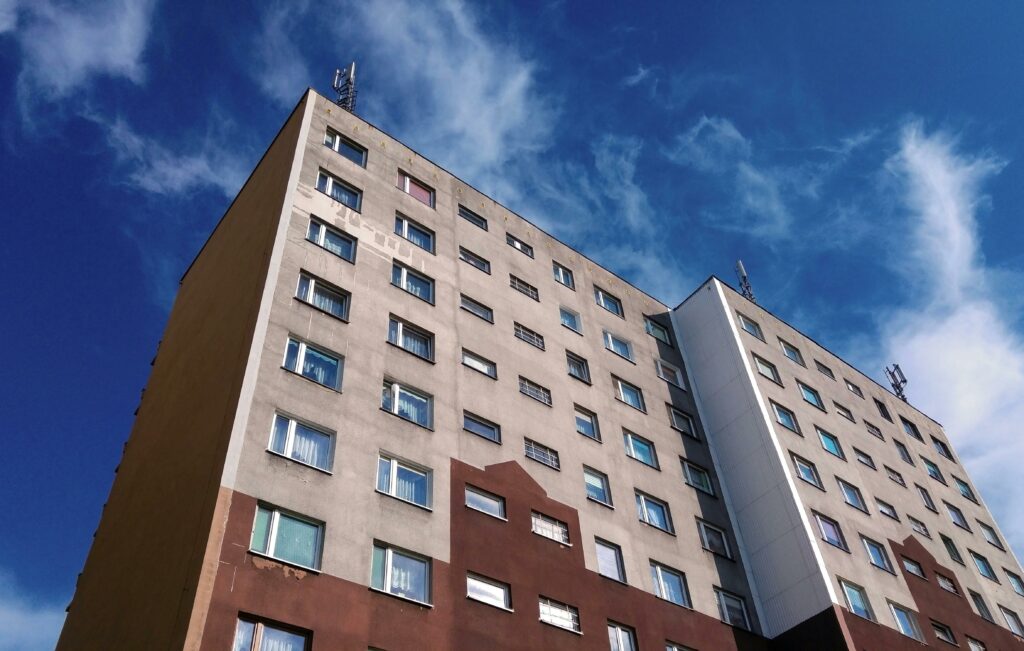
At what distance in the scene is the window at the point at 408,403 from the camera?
86.6 feet

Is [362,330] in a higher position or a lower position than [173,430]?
higher

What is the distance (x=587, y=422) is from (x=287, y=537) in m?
14.9

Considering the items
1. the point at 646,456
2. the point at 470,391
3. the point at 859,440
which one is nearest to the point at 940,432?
the point at 859,440

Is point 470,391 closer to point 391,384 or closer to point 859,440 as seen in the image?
point 391,384

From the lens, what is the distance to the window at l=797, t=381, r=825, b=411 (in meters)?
42.8

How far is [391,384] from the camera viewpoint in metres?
27.0

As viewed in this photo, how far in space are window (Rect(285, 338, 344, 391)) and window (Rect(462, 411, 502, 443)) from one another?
181 inches

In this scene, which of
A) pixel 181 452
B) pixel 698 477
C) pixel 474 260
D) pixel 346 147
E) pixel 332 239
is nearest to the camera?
pixel 181 452

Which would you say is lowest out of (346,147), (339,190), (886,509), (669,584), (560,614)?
(560,614)

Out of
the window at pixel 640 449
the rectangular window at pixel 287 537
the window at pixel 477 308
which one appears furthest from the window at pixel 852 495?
the rectangular window at pixel 287 537

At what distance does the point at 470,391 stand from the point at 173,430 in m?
9.37

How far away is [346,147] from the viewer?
3522 centimetres

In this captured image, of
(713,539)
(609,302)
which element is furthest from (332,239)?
(713,539)

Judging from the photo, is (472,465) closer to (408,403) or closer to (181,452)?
(408,403)
